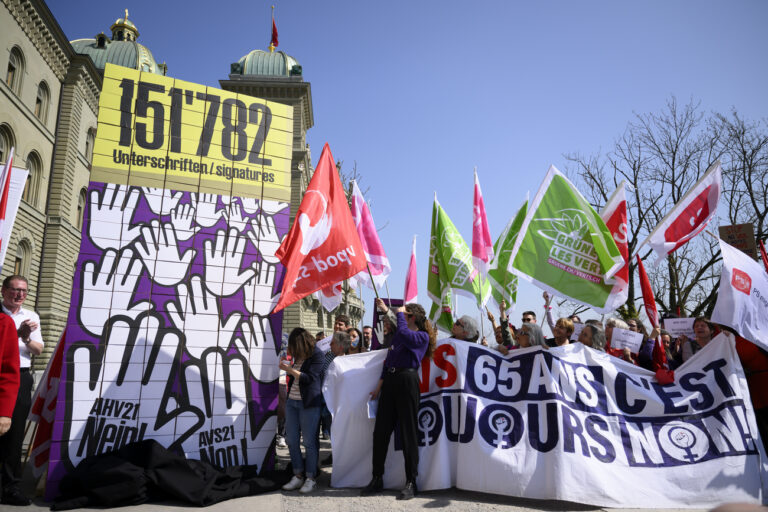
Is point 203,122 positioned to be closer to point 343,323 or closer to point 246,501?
point 343,323

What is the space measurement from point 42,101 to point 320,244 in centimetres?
3044

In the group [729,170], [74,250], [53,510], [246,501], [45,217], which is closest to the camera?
[53,510]

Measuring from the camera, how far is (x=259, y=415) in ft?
19.0

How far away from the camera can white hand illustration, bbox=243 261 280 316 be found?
6070 mm

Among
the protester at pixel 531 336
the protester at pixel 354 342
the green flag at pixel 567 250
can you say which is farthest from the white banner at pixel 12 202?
the green flag at pixel 567 250

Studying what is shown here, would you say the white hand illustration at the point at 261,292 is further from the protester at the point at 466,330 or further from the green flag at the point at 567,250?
the green flag at the point at 567,250

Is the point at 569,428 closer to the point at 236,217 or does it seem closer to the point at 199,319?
the point at 199,319

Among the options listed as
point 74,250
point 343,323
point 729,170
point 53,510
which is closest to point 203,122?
point 343,323

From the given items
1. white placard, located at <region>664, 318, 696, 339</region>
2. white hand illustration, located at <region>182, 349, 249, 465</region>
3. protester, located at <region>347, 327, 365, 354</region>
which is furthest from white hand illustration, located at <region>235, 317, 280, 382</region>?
white placard, located at <region>664, 318, 696, 339</region>

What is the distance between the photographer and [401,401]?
204 inches

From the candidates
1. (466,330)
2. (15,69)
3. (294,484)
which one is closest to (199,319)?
(294,484)

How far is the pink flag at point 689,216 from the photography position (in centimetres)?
644

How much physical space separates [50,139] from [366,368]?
30703 millimetres

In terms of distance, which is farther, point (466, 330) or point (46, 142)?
point (46, 142)
